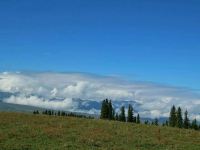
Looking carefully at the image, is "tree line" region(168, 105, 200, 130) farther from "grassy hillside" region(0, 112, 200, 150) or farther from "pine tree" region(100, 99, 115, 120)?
"grassy hillside" region(0, 112, 200, 150)

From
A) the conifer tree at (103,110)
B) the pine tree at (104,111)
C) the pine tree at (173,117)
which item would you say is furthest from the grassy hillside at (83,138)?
the pine tree at (173,117)

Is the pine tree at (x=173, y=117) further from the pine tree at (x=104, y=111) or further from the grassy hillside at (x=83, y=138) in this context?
the grassy hillside at (x=83, y=138)

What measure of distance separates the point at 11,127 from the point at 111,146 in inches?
575

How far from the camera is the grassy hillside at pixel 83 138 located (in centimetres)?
3769

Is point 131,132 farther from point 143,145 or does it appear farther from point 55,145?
point 55,145

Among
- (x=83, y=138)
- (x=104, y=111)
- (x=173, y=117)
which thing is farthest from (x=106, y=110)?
(x=83, y=138)

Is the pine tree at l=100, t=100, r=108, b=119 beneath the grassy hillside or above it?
above

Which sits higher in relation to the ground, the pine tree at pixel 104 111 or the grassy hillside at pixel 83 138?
the pine tree at pixel 104 111

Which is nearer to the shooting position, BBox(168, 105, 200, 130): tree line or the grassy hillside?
the grassy hillside

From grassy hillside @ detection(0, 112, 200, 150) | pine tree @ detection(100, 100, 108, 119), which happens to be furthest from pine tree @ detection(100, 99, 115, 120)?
grassy hillside @ detection(0, 112, 200, 150)

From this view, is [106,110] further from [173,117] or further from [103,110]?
[173,117]

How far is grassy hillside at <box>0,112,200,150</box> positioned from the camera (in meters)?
37.7

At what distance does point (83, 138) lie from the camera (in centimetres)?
4206

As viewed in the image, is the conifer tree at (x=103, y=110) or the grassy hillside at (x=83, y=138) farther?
the conifer tree at (x=103, y=110)
